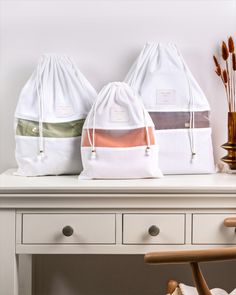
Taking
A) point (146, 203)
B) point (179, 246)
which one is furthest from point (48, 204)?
point (179, 246)

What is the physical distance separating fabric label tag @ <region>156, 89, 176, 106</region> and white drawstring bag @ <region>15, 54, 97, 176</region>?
0.85 feet

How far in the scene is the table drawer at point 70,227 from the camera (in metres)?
2.07

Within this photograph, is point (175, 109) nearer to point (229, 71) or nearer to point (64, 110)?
point (229, 71)

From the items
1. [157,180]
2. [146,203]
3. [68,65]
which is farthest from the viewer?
[68,65]

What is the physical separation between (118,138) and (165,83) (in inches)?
12.9

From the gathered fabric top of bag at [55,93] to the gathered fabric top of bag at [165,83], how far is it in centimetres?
20

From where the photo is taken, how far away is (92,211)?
2.08 meters

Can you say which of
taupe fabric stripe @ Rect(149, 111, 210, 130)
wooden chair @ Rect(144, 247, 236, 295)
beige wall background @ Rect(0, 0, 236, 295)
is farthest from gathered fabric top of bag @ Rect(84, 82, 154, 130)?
wooden chair @ Rect(144, 247, 236, 295)

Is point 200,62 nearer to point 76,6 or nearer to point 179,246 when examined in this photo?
point 76,6

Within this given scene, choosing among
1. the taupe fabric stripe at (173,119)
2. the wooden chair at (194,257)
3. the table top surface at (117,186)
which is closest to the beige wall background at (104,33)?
the taupe fabric stripe at (173,119)

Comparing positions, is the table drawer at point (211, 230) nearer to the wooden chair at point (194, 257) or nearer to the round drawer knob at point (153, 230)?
the round drawer knob at point (153, 230)

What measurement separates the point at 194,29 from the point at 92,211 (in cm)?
90

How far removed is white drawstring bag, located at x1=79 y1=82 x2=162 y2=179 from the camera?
7.28 ft

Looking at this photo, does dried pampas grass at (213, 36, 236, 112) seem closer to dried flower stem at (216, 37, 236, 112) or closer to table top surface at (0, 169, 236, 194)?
dried flower stem at (216, 37, 236, 112)
